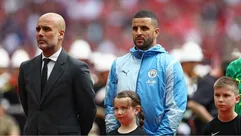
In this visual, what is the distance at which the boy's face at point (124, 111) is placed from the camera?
898 centimetres

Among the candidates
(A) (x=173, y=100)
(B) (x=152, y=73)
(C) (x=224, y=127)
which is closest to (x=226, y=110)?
(C) (x=224, y=127)

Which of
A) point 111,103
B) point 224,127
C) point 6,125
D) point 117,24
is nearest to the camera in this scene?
point 224,127

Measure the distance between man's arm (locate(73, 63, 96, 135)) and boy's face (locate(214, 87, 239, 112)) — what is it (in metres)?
1.25

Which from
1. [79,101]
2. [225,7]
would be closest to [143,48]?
[79,101]

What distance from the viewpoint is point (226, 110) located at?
29.4 feet

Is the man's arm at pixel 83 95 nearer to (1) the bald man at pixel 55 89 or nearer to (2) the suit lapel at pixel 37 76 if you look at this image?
(1) the bald man at pixel 55 89

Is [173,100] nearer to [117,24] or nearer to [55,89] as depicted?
[55,89]

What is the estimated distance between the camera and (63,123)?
9.02 metres

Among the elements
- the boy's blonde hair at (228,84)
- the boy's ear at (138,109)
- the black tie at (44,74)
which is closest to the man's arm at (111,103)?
the boy's ear at (138,109)

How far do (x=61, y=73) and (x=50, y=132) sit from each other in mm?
589

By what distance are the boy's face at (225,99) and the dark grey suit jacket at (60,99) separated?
4.09 ft

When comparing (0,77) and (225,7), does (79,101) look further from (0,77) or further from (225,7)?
(225,7)

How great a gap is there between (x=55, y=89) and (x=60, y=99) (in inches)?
4.3

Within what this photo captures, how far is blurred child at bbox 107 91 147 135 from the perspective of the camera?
8.96 metres
